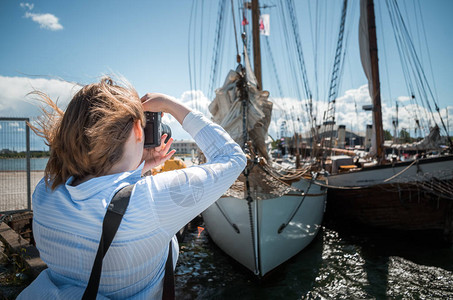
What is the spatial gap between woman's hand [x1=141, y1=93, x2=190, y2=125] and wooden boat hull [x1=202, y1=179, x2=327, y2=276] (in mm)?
3888

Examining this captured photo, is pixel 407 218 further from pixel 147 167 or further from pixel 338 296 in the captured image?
pixel 147 167

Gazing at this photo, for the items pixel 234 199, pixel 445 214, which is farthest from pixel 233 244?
pixel 445 214

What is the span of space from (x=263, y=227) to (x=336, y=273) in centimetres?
203

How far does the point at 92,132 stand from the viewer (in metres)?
0.73

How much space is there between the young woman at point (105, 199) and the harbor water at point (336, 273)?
431 cm

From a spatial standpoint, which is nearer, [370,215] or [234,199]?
[234,199]

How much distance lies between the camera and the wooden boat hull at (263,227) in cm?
477

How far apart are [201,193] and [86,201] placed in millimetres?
337

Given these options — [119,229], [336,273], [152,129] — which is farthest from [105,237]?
[336,273]

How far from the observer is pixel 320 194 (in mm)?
6820

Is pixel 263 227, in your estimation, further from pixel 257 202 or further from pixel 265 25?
pixel 265 25

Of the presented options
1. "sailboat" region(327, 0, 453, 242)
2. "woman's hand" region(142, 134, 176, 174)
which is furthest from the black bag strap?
"sailboat" region(327, 0, 453, 242)

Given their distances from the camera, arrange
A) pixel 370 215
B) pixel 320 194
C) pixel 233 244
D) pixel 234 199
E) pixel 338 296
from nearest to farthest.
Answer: pixel 338 296 → pixel 234 199 → pixel 233 244 → pixel 320 194 → pixel 370 215

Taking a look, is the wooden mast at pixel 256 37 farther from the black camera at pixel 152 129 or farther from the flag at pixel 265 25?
the black camera at pixel 152 129
